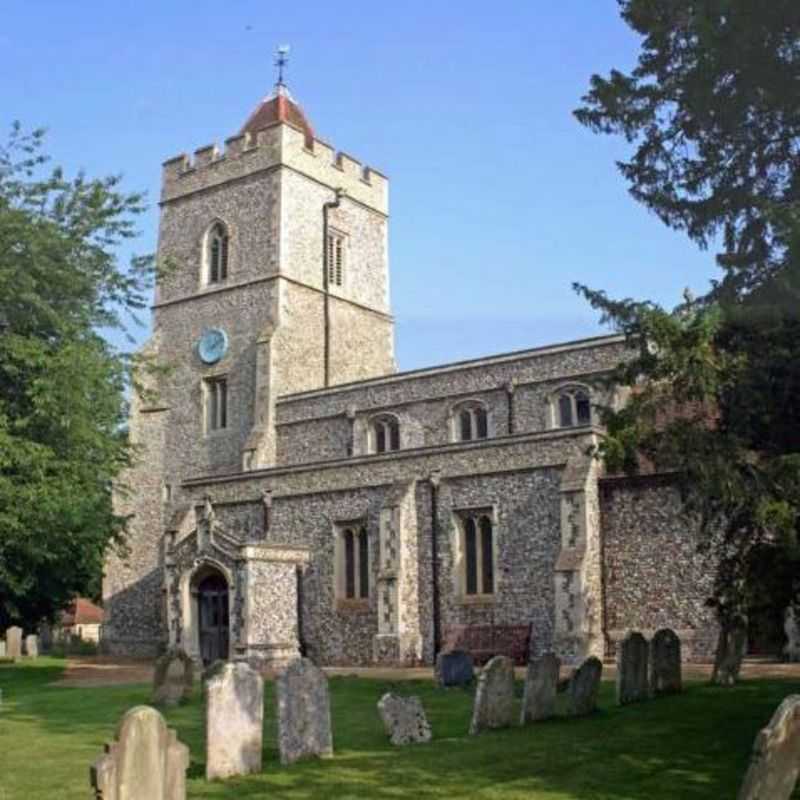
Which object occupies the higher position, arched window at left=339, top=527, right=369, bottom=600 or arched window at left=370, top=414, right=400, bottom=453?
arched window at left=370, top=414, right=400, bottom=453

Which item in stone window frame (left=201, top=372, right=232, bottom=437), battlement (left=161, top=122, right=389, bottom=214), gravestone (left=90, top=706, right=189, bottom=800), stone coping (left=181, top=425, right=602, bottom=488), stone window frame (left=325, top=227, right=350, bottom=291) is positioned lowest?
gravestone (left=90, top=706, right=189, bottom=800)

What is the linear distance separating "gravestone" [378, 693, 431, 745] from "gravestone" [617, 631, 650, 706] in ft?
11.4

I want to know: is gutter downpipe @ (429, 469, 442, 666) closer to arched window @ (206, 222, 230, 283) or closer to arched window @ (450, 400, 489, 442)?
arched window @ (450, 400, 489, 442)

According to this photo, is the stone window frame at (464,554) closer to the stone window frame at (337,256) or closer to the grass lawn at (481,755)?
the grass lawn at (481,755)

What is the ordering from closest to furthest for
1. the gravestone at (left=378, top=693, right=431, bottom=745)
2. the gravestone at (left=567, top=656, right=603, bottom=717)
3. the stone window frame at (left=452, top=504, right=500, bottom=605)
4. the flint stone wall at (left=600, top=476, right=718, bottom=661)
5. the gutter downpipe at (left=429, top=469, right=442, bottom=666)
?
1. the gravestone at (left=378, top=693, right=431, bottom=745)
2. the gravestone at (left=567, top=656, right=603, bottom=717)
3. the flint stone wall at (left=600, top=476, right=718, bottom=661)
4. the stone window frame at (left=452, top=504, right=500, bottom=605)
5. the gutter downpipe at (left=429, top=469, right=442, bottom=666)

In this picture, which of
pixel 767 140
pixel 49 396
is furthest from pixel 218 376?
pixel 767 140

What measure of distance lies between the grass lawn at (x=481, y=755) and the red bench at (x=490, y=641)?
21.2 feet

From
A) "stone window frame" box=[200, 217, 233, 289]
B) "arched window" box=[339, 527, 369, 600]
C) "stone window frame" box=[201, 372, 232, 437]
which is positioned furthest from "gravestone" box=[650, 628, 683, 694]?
"stone window frame" box=[200, 217, 233, 289]

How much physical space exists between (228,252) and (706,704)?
2642cm

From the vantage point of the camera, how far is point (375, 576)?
24.5m

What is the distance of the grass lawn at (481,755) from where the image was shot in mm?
8969

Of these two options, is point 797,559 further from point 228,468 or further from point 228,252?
point 228,252

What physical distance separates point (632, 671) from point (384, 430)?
16.9 meters

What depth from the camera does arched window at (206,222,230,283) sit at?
36.5m
